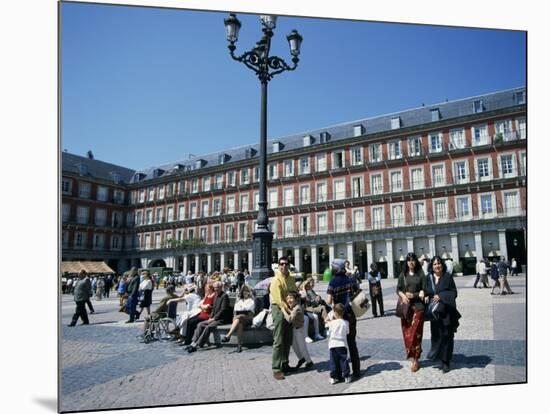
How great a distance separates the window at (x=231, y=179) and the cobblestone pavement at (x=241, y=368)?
5278mm

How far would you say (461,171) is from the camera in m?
11.6

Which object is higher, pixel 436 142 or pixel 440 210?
pixel 436 142

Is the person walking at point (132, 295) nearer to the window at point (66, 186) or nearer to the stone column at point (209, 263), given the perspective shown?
the stone column at point (209, 263)

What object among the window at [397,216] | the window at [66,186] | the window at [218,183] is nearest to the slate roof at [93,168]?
the window at [66,186]

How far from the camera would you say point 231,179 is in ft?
35.6

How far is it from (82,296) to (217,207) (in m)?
4.63

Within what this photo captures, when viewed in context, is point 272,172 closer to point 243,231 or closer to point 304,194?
point 304,194

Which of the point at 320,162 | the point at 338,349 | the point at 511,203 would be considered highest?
the point at 320,162

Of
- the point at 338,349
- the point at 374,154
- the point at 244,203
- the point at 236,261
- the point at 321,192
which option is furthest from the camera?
the point at 374,154

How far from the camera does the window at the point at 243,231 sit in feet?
35.0

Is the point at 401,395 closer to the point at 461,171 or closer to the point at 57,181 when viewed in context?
the point at 57,181

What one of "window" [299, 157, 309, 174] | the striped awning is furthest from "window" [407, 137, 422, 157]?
the striped awning

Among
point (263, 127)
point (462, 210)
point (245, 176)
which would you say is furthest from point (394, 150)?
point (263, 127)
